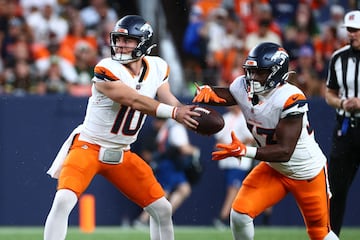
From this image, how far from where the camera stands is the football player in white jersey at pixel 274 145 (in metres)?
6.64

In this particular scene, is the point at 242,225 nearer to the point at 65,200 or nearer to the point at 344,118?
the point at 65,200

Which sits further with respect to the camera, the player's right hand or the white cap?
the white cap

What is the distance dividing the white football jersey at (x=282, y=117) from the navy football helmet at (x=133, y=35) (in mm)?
731

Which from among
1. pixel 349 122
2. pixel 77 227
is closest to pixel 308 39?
pixel 77 227

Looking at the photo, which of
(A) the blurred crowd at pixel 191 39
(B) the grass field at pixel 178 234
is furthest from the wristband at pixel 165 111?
(A) the blurred crowd at pixel 191 39

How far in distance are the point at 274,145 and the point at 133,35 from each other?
50.8 inches

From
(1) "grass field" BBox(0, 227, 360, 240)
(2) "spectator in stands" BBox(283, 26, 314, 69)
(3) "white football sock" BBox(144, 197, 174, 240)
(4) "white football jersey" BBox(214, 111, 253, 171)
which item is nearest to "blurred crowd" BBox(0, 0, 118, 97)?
(4) "white football jersey" BBox(214, 111, 253, 171)

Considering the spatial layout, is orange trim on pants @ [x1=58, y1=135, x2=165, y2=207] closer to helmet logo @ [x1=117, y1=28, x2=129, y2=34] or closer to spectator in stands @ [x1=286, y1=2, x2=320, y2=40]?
helmet logo @ [x1=117, y1=28, x2=129, y2=34]

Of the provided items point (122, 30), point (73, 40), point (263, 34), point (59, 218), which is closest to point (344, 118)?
point (122, 30)

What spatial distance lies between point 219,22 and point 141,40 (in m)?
6.45

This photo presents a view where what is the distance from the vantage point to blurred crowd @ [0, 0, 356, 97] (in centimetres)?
1233

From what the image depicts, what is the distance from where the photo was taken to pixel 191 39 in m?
13.3

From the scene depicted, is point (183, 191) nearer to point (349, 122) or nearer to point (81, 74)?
point (81, 74)

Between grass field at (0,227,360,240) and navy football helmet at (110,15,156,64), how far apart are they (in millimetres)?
Answer: 3029
